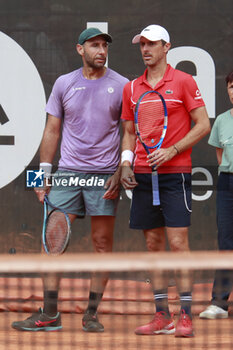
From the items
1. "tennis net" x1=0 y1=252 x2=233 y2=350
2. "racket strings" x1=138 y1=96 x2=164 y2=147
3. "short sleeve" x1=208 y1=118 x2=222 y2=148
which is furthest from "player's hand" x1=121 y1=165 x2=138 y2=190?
"short sleeve" x1=208 y1=118 x2=222 y2=148

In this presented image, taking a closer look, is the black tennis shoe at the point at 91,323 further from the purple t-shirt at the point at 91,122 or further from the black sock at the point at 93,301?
the purple t-shirt at the point at 91,122

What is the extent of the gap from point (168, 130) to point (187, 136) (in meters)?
0.13

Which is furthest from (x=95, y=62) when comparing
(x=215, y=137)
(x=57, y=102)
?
(x=215, y=137)

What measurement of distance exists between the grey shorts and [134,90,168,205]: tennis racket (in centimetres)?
30

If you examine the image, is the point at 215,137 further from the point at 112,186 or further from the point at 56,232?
the point at 56,232

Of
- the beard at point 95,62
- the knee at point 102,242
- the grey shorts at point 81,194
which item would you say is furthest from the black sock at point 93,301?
the beard at point 95,62

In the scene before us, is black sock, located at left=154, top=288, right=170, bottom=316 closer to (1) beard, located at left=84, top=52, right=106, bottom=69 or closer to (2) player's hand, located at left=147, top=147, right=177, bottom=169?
(2) player's hand, located at left=147, top=147, right=177, bottom=169

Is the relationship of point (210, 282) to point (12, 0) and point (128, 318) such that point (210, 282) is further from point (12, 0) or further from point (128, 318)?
point (12, 0)

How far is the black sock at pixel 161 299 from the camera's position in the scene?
13.3ft

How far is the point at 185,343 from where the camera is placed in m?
3.87

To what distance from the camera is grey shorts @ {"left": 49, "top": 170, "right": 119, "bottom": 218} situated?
4.20 m

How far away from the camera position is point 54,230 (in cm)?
423

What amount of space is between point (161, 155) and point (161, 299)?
0.73 meters

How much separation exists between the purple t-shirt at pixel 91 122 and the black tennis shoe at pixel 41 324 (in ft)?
2.55
